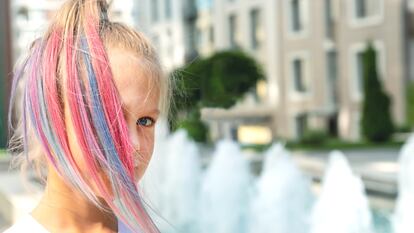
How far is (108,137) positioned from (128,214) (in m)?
0.07

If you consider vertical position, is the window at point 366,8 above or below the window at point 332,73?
above

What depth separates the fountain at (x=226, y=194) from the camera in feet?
18.7

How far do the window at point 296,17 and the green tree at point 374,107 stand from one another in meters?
4.29

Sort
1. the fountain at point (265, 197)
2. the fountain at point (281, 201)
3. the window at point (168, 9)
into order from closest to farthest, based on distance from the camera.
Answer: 1. the fountain at point (265, 197)
2. the fountain at point (281, 201)
3. the window at point (168, 9)

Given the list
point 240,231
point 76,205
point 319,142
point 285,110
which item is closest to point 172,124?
point 76,205

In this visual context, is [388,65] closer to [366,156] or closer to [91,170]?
[366,156]

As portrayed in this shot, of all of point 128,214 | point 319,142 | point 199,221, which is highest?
point 128,214

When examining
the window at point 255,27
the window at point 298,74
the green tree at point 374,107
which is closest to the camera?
the green tree at point 374,107

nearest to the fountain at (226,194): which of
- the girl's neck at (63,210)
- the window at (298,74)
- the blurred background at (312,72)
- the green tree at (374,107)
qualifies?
the blurred background at (312,72)

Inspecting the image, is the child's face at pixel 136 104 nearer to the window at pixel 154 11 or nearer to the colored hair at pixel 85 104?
the colored hair at pixel 85 104

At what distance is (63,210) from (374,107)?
18328 mm

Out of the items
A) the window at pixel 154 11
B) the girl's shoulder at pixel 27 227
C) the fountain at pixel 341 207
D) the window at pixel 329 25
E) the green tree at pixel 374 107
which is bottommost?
the green tree at pixel 374 107

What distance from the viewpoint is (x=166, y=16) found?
3094 centimetres

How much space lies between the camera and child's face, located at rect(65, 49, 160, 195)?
1.95 feet
